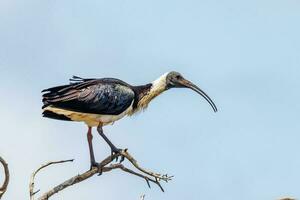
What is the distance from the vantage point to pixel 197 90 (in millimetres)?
21656

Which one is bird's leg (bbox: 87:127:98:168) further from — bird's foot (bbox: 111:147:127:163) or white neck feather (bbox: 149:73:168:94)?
white neck feather (bbox: 149:73:168:94)

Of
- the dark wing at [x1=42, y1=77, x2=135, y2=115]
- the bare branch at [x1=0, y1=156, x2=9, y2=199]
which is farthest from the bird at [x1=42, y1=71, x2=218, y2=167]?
the bare branch at [x1=0, y1=156, x2=9, y2=199]

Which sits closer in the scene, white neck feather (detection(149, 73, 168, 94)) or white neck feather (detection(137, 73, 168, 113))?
white neck feather (detection(137, 73, 168, 113))

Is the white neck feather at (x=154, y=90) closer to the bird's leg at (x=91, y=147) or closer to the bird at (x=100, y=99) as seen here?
the bird at (x=100, y=99)

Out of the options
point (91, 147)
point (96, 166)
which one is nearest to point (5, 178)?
point (96, 166)

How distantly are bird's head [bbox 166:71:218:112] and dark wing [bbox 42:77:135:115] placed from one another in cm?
116

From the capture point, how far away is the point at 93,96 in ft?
63.7

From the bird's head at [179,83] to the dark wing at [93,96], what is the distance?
1.16 m

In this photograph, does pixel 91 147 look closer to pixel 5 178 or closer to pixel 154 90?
pixel 154 90

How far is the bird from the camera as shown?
1858 centimetres

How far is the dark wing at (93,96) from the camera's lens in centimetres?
1853

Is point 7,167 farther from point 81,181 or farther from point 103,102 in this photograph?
point 103,102

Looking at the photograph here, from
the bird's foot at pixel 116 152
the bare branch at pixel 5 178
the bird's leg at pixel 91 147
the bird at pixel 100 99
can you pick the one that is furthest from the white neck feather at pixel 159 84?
the bare branch at pixel 5 178

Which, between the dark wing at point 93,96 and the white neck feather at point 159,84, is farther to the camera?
the white neck feather at point 159,84
